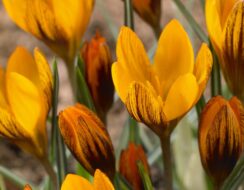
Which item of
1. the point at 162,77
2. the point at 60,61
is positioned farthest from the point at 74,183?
the point at 60,61

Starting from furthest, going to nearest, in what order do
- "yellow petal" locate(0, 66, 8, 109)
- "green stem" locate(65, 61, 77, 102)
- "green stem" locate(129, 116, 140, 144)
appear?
1. "green stem" locate(129, 116, 140, 144)
2. "green stem" locate(65, 61, 77, 102)
3. "yellow petal" locate(0, 66, 8, 109)

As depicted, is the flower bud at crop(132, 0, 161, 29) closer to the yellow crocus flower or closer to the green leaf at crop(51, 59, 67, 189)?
the green leaf at crop(51, 59, 67, 189)

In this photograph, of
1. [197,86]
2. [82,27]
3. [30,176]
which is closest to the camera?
[197,86]

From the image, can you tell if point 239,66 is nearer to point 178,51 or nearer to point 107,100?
point 178,51

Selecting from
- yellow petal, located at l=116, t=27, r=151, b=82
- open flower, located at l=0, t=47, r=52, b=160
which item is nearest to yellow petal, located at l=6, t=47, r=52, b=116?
open flower, located at l=0, t=47, r=52, b=160

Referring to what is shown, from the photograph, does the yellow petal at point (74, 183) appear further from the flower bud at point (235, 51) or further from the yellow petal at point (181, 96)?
the flower bud at point (235, 51)

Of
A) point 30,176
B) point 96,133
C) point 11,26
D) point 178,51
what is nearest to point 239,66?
point 178,51
